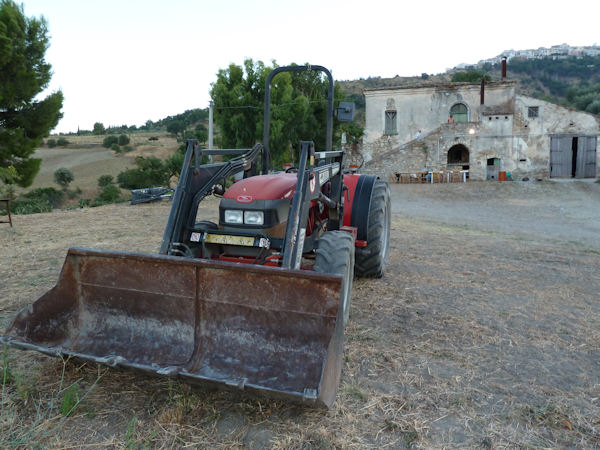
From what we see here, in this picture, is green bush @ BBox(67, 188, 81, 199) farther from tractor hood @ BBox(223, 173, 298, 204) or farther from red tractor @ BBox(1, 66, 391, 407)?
red tractor @ BBox(1, 66, 391, 407)

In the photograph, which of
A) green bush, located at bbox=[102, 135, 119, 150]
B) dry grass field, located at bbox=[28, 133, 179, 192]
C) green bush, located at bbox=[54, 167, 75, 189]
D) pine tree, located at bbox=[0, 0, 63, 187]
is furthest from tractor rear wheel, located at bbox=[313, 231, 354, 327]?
green bush, located at bbox=[102, 135, 119, 150]

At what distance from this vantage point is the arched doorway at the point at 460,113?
2692 centimetres

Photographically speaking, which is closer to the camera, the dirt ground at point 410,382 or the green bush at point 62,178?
the dirt ground at point 410,382

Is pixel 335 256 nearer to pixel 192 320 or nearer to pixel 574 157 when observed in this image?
pixel 192 320

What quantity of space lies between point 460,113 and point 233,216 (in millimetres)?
25942

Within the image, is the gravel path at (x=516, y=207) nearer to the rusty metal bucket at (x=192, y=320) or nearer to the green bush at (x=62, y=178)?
the rusty metal bucket at (x=192, y=320)

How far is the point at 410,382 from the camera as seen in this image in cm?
305

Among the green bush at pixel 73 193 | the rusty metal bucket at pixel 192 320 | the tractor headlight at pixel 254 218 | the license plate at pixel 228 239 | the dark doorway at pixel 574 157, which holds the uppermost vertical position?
the dark doorway at pixel 574 157

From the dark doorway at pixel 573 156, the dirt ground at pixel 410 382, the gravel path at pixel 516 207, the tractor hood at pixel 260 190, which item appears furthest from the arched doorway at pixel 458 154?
the tractor hood at pixel 260 190

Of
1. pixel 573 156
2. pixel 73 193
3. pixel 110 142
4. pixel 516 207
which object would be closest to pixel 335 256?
pixel 516 207

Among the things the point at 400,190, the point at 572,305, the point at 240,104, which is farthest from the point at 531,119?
the point at 572,305

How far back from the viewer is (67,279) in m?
3.19

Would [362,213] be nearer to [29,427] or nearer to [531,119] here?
[29,427]

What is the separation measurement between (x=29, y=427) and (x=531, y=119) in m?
25.9
